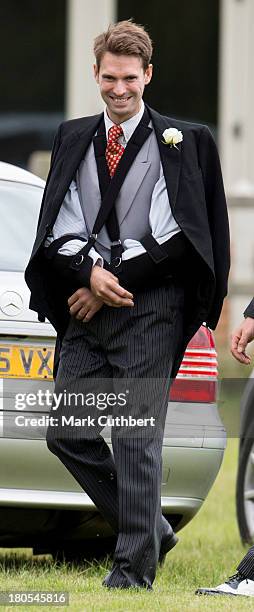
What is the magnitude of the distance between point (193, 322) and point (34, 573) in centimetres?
A: 114

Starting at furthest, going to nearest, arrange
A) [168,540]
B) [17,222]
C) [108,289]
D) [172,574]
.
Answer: [17,222] < [172,574] < [168,540] < [108,289]

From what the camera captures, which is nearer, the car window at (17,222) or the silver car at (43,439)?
the silver car at (43,439)

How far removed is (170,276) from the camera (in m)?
5.24

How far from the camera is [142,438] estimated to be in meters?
5.12

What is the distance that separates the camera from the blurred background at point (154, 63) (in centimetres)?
1470

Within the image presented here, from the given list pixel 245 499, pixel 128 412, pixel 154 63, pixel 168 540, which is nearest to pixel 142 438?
pixel 128 412

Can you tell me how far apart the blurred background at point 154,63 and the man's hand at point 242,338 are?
9525mm

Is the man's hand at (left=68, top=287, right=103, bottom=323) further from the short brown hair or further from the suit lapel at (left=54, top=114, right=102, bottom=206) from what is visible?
the short brown hair

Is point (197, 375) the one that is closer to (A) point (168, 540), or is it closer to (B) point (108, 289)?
(A) point (168, 540)

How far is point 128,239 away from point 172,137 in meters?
0.35

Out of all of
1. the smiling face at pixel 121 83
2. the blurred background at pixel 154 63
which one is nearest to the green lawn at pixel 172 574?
the smiling face at pixel 121 83

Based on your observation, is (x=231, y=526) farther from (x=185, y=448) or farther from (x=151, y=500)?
(x=151, y=500)

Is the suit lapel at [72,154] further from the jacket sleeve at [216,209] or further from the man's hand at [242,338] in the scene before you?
the man's hand at [242,338]

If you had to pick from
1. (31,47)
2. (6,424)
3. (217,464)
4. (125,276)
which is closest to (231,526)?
(217,464)
